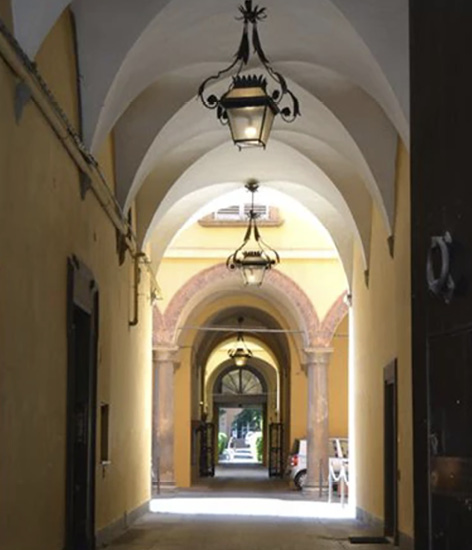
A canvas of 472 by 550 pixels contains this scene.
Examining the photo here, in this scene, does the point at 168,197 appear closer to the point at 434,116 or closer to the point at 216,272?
the point at 216,272

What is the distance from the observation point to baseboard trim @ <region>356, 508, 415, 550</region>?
11445 millimetres

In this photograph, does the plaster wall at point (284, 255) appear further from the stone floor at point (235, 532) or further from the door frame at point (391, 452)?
the door frame at point (391, 452)

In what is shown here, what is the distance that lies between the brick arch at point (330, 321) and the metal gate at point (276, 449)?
9402 millimetres

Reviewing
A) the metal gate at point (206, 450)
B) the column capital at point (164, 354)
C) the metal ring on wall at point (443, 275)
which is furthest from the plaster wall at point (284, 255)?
the metal ring on wall at point (443, 275)

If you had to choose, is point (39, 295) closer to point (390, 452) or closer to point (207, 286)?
point (390, 452)

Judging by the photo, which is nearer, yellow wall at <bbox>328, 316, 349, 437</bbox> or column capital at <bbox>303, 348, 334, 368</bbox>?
column capital at <bbox>303, 348, 334, 368</bbox>

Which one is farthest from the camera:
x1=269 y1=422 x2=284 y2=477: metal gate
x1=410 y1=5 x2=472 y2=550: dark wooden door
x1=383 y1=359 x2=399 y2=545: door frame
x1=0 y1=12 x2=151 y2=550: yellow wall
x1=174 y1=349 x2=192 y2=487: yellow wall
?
x1=269 y1=422 x2=284 y2=477: metal gate

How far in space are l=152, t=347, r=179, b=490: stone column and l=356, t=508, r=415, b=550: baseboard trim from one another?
8512mm

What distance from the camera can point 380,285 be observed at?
47.7 feet

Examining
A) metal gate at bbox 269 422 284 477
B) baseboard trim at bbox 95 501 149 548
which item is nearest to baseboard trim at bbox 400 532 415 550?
baseboard trim at bbox 95 501 149 548

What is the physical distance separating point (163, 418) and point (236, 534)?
11347 millimetres

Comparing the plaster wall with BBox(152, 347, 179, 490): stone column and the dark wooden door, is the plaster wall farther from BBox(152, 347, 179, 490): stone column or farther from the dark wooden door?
the dark wooden door

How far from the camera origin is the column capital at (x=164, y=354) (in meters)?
25.4

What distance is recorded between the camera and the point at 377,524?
14688 millimetres
